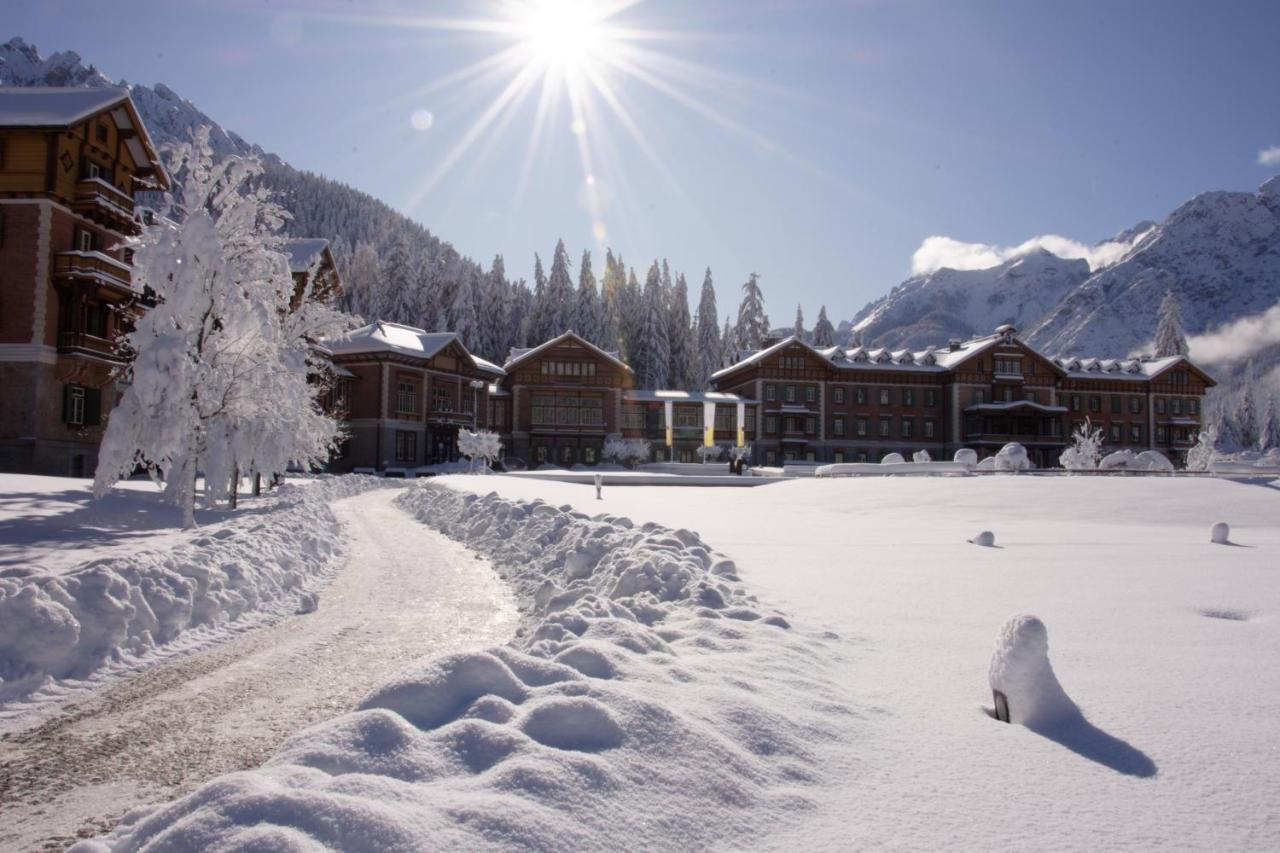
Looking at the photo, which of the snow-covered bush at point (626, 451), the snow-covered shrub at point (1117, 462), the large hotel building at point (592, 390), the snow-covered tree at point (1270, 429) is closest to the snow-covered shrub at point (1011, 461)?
the snow-covered shrub at point (1117, 462)

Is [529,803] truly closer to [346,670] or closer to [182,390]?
[346,670]

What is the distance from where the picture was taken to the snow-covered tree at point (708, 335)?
299ft

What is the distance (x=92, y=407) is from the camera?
3219 centimetres

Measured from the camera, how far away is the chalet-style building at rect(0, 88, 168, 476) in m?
29.3

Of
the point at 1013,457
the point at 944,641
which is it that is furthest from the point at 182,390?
the point at 1013,457

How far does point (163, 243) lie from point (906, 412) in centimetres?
6222

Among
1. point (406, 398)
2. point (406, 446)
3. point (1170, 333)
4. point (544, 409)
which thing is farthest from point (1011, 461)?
point (1170, 333)

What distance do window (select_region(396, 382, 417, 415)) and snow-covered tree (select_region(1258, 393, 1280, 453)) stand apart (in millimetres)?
117021

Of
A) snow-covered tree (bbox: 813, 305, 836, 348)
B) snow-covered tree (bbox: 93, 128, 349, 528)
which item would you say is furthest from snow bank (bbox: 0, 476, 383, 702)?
snow-covered tree (bbox: 813, 305, 836, 348)

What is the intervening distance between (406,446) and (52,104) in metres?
28.6

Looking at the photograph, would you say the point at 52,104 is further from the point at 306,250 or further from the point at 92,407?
the point at 306,250

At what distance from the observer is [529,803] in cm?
315

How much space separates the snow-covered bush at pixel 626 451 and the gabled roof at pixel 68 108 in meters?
34.9

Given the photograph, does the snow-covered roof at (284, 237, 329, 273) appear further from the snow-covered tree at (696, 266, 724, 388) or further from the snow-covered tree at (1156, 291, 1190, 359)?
the snow-covered tree at (1156, 291, 1190, 359)
